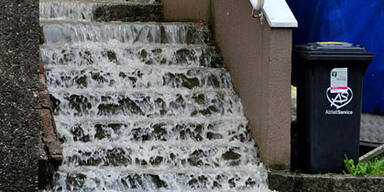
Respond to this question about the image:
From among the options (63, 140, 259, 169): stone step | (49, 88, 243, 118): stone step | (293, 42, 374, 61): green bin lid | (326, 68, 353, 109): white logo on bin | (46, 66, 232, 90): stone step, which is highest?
(293, 42, 374, 61): green bin lid

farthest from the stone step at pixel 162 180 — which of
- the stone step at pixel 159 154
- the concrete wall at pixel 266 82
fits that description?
the concrete wall at pixel 266 82

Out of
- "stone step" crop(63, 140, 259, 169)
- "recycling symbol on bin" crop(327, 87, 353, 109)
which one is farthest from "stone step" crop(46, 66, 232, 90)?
"recycling symbol on bin" crop(327, 87, 353, 109)

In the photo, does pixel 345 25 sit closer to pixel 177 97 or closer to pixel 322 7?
pixel 322 7

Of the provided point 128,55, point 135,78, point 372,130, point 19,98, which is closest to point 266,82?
point 372,130

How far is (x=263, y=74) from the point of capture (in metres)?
6.66

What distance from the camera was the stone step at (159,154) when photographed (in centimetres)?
650

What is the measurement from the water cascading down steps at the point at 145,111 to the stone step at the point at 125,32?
0.04ft

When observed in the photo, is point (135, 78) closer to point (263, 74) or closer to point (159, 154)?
point (159, 154)

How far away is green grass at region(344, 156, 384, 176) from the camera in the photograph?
646 centimetres

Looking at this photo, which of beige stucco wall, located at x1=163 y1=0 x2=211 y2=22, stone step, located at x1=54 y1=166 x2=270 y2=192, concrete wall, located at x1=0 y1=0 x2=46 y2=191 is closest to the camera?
concrete wall, located at x1=0 y1=0 x2=46 y2=191

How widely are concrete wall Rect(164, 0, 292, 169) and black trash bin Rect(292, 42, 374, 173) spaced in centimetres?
19

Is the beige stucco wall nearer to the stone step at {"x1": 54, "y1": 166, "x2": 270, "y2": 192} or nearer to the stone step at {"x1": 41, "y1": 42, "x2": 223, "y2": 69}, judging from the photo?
the stone step at {"x1": 41, "y1": 42, "x2": 223, "y2": 69}

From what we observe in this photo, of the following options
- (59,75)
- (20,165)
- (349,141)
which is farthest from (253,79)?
(20,165)

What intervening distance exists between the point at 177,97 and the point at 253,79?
79 centimetres
